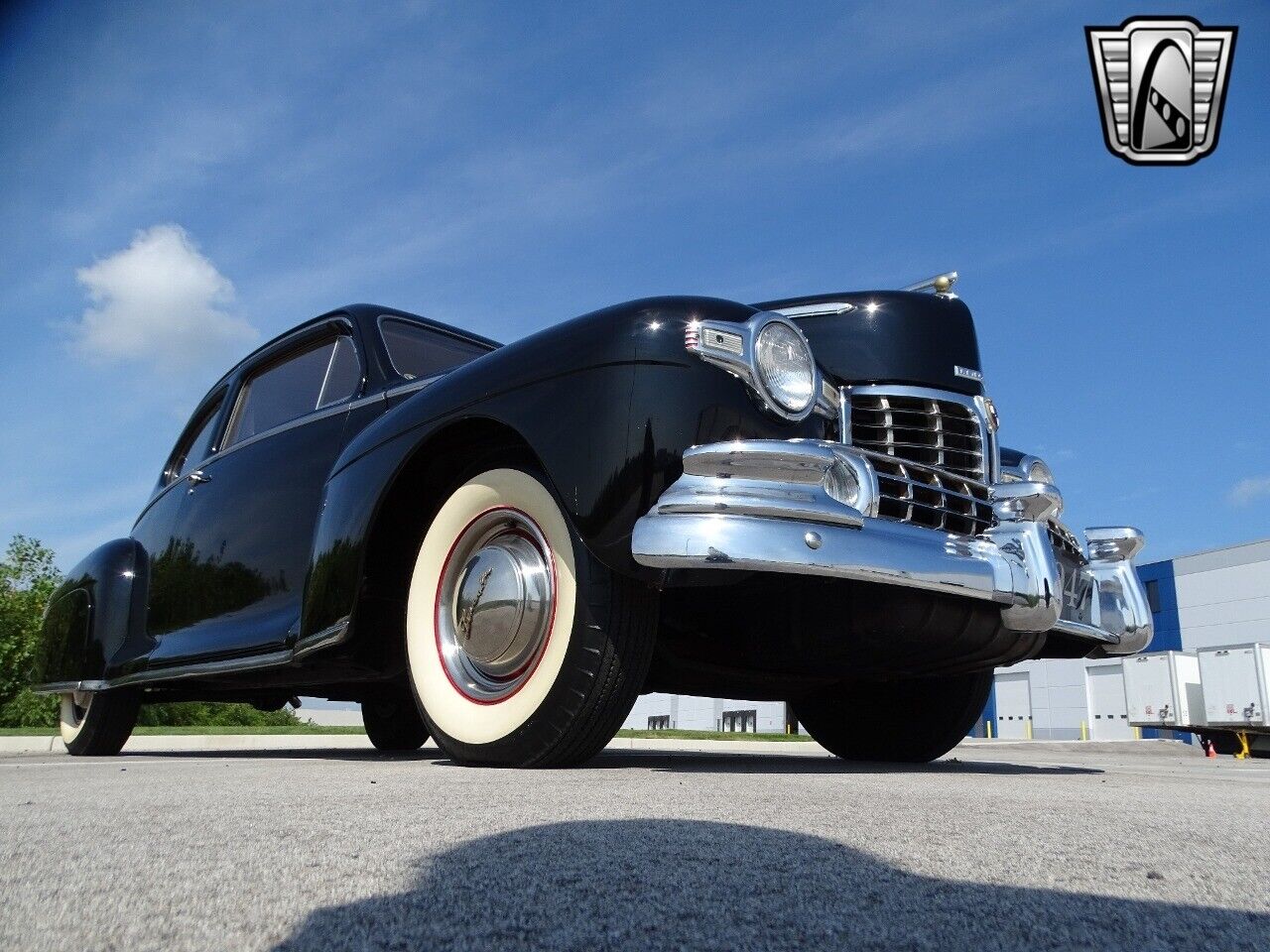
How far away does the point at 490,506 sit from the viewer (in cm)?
313

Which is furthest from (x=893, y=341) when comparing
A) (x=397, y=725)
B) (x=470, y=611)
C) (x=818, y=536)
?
(x=397, y=725)

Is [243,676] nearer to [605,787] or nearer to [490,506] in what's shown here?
[490,506]

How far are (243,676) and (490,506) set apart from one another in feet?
6.00

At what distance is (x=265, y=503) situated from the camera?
435 centimetres

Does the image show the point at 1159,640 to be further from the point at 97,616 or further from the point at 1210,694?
the point at 97,616

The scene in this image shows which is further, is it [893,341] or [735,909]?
[893,341]

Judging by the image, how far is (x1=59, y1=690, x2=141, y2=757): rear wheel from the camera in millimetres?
5229

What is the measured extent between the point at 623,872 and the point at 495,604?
185 cm

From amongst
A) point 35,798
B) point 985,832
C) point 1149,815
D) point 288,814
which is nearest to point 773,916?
point 985,832

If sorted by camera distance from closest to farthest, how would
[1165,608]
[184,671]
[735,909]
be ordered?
[735,909], [184,671], [1165,608]

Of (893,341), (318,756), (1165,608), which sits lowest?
(318,756)

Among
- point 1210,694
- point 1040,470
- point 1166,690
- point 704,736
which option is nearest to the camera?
point 1040,470

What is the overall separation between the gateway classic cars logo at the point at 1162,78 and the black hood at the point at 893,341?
3045 millimetres

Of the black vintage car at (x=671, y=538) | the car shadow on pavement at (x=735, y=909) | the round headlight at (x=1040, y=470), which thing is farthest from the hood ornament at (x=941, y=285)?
the car shadow on pavement at (x=735, y=909)
